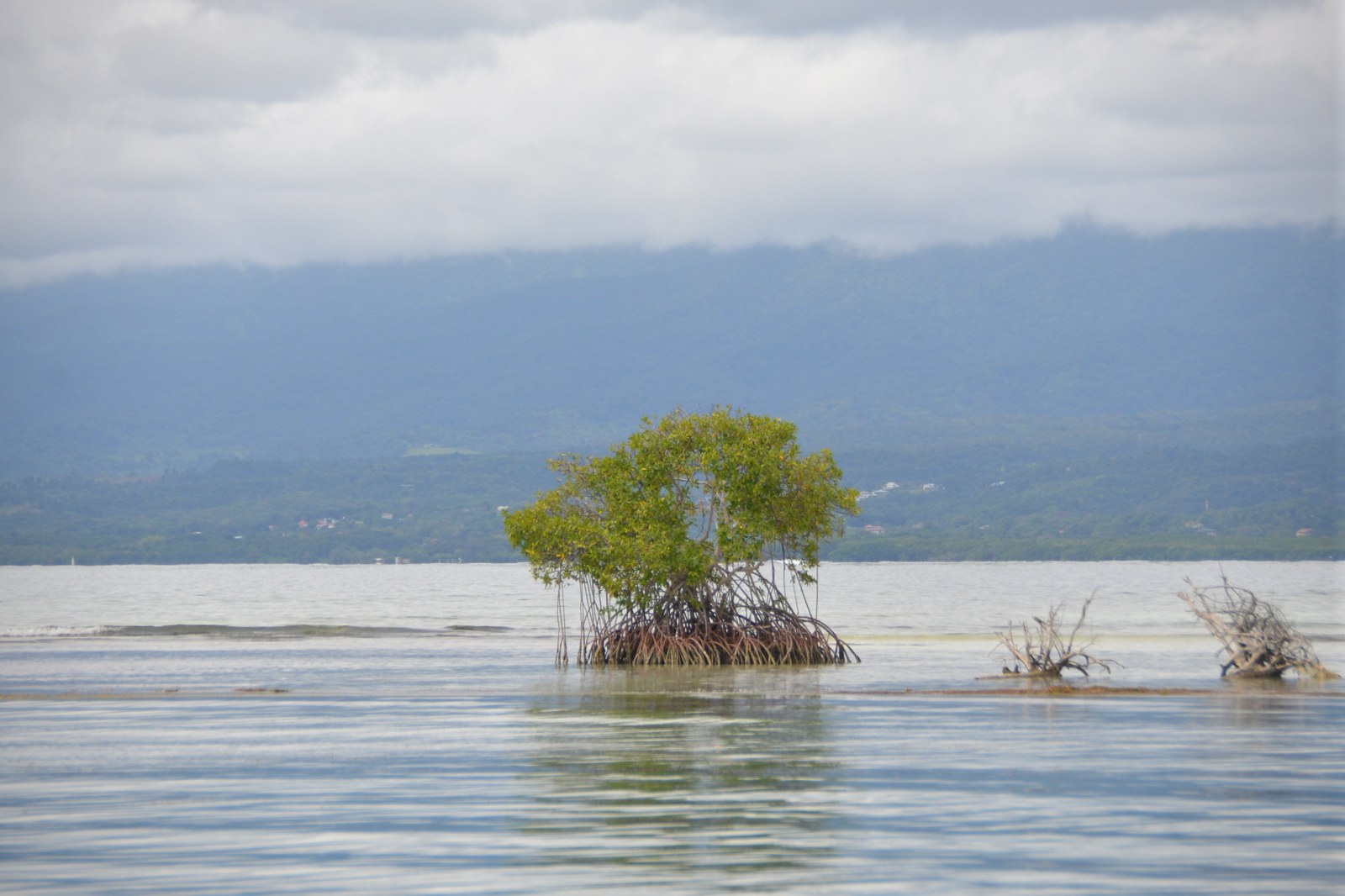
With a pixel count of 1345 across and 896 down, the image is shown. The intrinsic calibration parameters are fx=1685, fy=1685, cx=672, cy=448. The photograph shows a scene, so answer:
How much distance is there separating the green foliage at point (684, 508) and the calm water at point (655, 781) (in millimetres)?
2405

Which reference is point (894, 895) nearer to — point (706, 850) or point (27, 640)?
point (706, 850)

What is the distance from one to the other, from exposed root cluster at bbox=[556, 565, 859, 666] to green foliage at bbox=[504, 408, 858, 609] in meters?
0.55

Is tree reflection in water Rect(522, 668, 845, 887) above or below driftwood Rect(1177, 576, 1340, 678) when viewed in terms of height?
below

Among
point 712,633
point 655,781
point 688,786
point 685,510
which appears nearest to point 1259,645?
point 712,633

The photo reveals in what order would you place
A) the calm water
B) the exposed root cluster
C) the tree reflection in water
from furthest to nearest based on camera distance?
the exposed root cluster, the tree reflection in water, the calm water

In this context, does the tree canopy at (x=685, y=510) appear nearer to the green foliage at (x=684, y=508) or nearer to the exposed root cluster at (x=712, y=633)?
the green foliage at (x=684, y=508)

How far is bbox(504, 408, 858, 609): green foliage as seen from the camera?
35719 millimetres

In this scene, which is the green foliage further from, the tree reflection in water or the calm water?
the tree reflection in water

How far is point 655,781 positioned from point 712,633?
18864 millimetres

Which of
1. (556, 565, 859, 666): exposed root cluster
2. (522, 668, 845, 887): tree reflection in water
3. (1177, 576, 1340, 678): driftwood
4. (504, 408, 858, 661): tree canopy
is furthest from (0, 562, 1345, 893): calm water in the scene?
(504, 408, 858, 661): tree canopy

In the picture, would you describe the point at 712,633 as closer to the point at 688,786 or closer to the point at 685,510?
the point at 685,510

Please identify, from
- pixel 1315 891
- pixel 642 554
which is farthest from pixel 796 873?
pixel 642 554

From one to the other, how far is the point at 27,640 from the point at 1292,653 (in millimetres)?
39283

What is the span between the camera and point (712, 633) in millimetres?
37219
